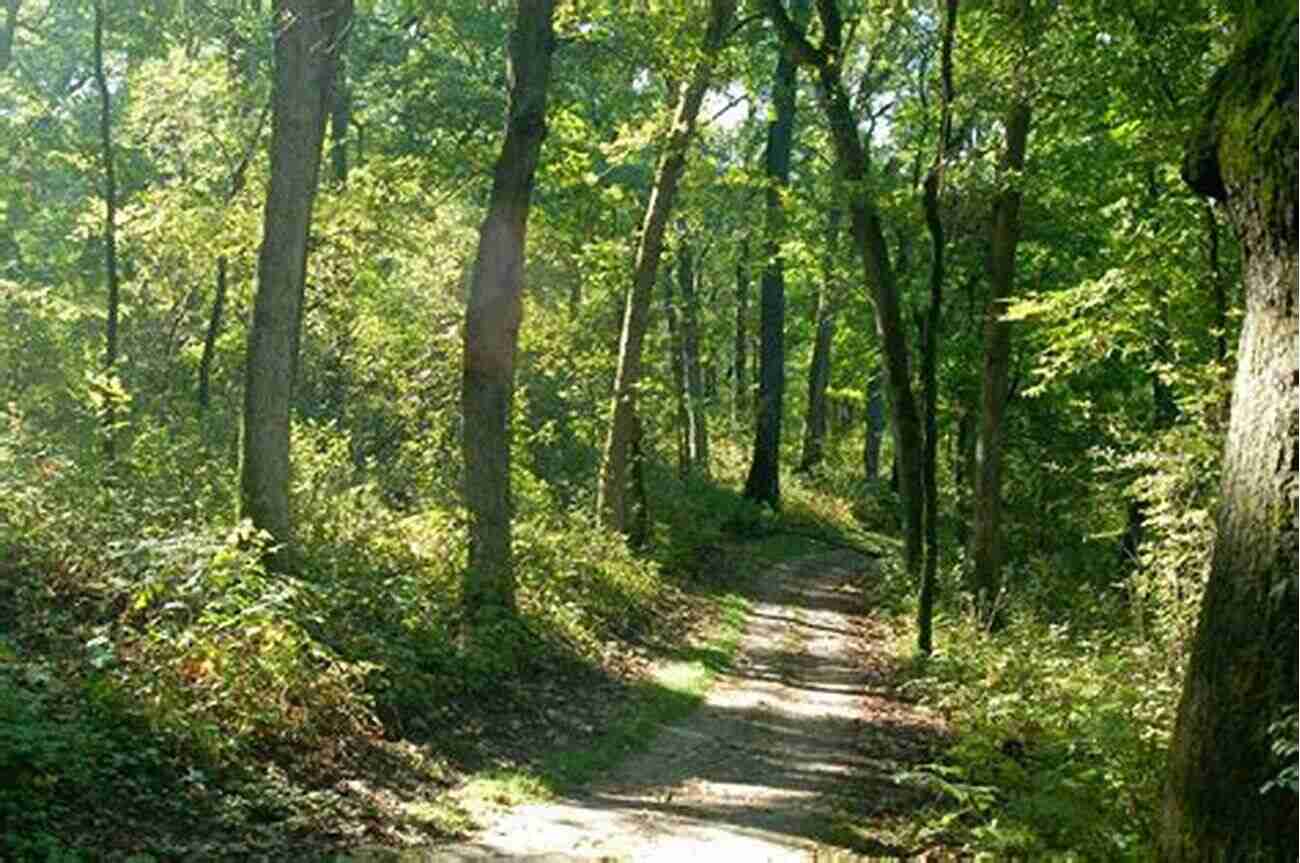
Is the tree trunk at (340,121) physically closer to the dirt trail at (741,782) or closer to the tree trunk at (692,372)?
the tree trunk at (692,372)

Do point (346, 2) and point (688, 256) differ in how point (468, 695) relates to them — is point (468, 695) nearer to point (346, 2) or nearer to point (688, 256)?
point (346, 2)

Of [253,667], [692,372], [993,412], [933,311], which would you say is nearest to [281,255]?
[253,667]

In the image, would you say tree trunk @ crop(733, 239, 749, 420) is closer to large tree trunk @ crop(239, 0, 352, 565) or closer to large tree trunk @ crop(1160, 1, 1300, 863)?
large tree trunk @ crop(239, 0, 352, 565)

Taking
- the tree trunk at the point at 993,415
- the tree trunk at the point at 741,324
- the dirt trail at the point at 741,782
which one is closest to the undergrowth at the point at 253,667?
the dirt trail at the point at 741,782

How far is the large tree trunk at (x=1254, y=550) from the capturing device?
4.52 meters

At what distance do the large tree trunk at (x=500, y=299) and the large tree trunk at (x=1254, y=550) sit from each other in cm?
968

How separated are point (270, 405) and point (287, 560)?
5.10 feet

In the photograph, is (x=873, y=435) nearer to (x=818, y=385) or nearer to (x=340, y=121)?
(x=818, y=385)

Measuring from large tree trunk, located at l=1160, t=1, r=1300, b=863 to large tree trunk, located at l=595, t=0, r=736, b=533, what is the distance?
1475 centimetres

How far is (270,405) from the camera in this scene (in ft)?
39.1

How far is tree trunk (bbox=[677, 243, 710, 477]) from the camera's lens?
33000mm

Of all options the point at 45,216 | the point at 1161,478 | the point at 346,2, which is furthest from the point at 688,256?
the point at 1161,478

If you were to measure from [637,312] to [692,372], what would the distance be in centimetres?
1613

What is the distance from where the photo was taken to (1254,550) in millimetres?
4648
